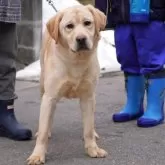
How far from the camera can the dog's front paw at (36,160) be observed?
3.82 metres

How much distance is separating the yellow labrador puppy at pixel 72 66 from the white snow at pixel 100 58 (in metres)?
3.44

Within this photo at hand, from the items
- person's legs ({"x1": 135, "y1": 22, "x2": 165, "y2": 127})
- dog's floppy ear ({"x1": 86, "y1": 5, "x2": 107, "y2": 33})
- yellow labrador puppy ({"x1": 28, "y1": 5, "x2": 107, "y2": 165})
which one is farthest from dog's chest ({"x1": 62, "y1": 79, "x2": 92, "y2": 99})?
person's legs ({"x1": 135, "y1": 22, "x2": 165, "y2": 127})

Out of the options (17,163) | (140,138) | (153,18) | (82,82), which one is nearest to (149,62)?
(153,18)

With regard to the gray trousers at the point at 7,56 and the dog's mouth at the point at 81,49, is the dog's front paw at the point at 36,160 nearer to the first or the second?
the dog's mouth at the point at 81,49

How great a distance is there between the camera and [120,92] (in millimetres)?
6551

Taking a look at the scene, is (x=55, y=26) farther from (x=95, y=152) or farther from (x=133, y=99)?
(x=133, y=99)

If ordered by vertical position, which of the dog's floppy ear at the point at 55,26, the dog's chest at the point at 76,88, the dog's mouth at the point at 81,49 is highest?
the dog's floppy ear at the point at 55,26

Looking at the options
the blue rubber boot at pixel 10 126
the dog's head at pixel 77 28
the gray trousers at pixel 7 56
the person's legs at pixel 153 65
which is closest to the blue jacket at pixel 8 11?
the gray trousers at pixel 7 56

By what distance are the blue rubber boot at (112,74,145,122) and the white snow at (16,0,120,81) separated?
2.52 meters

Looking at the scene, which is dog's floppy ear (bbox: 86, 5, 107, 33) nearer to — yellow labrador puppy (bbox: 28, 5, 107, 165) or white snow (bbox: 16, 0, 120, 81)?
yellow labrador puppy (bbox: 28, 5, 107, 165)

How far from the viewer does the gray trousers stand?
4.46 metres

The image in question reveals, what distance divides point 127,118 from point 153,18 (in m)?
0.95

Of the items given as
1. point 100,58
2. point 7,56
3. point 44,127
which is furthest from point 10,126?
point 100,58

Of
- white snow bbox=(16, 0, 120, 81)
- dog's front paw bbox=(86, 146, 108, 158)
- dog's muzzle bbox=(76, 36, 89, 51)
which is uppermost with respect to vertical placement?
dog's muzzle bbox=(76, 36, 89, 51)
